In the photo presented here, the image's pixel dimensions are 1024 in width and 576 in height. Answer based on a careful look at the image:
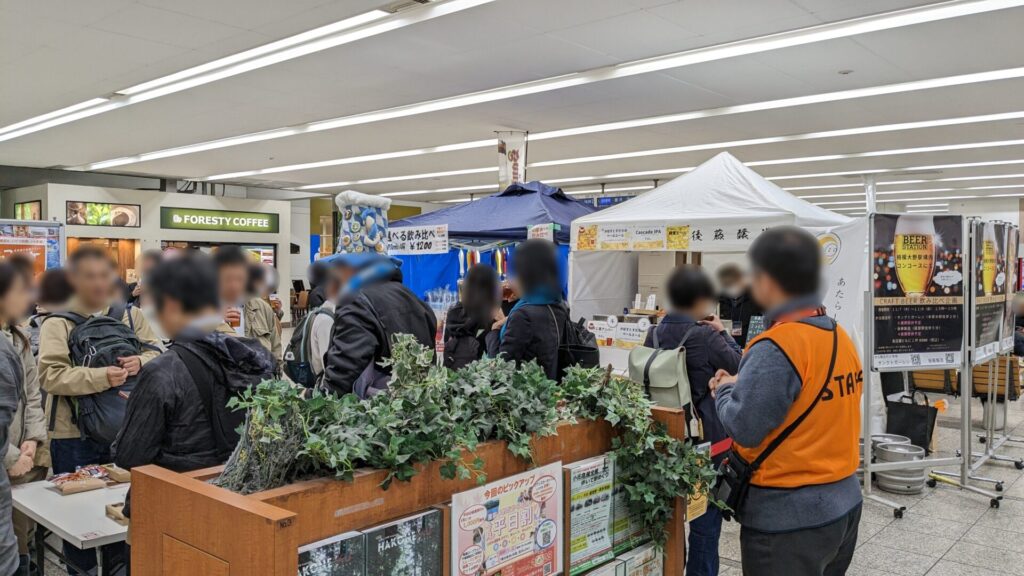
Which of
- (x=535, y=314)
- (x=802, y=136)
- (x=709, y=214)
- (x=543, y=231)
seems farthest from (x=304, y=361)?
(x=802, y=136)

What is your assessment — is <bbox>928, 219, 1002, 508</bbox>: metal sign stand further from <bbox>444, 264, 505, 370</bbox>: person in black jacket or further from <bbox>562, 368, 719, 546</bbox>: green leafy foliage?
<bbox>562, 368, 719, 546</bbox>: green leafy foliage

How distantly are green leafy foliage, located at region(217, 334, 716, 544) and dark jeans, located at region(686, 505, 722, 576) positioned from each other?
760 mm

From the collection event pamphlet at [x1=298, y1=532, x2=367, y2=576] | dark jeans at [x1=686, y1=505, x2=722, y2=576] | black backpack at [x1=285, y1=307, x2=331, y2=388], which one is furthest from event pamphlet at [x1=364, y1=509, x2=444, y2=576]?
black backpack at [x1=285, y1=307, x2=331, y2=388]

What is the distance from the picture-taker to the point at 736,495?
2059 mm

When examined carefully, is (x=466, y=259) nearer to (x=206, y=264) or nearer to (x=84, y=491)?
(x=84, y=491)

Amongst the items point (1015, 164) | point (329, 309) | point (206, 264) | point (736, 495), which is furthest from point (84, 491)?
point (1015, 164)

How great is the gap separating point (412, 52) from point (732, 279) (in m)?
4.20

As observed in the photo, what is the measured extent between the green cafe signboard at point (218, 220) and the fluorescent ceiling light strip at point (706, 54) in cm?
728

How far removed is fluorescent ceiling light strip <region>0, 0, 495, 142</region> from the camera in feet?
17.0

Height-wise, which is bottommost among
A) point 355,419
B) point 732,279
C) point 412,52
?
point 355,419

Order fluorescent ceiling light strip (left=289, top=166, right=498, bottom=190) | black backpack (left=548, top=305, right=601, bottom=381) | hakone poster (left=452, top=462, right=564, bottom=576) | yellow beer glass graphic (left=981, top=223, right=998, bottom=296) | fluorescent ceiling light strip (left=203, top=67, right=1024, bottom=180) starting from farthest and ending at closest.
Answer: fluorescent ceiling light strip (left=289, top=166, right=498, bottom=190), fluorescent ceiling light strip (left=203, top=67, right=1024, bottom=180), yellow beer glass graphic (left=981, top=223, right=998, bottom=296), black backpack (left=548, top=305, right=601, bottom=381), hakone poster (left=452, top=462, right=564, bottom=576)

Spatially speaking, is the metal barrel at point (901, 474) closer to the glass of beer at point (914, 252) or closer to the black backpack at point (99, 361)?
the glass of beer at point (914, 252)

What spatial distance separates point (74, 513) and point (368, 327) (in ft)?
3.88

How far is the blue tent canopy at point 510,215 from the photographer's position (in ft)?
19.8
